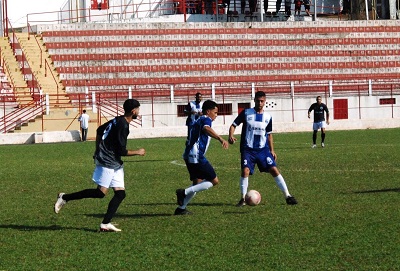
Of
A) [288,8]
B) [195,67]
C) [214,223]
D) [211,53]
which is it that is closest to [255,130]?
[214,223]

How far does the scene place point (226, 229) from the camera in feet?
40.0

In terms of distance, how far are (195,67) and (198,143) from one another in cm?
3742

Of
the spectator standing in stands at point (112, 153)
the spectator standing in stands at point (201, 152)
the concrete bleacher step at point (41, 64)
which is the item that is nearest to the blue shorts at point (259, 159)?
the spectator standing in stands at point (201, 152)

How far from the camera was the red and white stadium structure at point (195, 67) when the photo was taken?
150 ft

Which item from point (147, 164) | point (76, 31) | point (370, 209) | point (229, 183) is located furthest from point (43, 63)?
point (370, 209)

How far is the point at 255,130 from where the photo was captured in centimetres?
1520

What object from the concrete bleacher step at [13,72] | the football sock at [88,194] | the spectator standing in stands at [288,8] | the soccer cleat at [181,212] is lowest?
the soccer cleat at [181,212]

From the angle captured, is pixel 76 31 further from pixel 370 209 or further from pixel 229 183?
pixel 370 209

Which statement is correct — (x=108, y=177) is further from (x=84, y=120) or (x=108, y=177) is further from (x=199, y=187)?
(x=84, y=120)

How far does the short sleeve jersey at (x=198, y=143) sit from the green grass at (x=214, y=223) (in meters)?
0.84

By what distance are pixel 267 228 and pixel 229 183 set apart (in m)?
6.86

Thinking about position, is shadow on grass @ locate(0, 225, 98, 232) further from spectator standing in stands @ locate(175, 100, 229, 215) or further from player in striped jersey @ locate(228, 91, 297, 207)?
player in striped jersey @ locate(228, 91, 297, 207)

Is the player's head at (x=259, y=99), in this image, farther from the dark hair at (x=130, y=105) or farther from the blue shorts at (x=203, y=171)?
the dark hair at (x=130, y=105)

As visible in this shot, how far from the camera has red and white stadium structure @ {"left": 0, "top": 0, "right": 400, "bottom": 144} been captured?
4584cm
